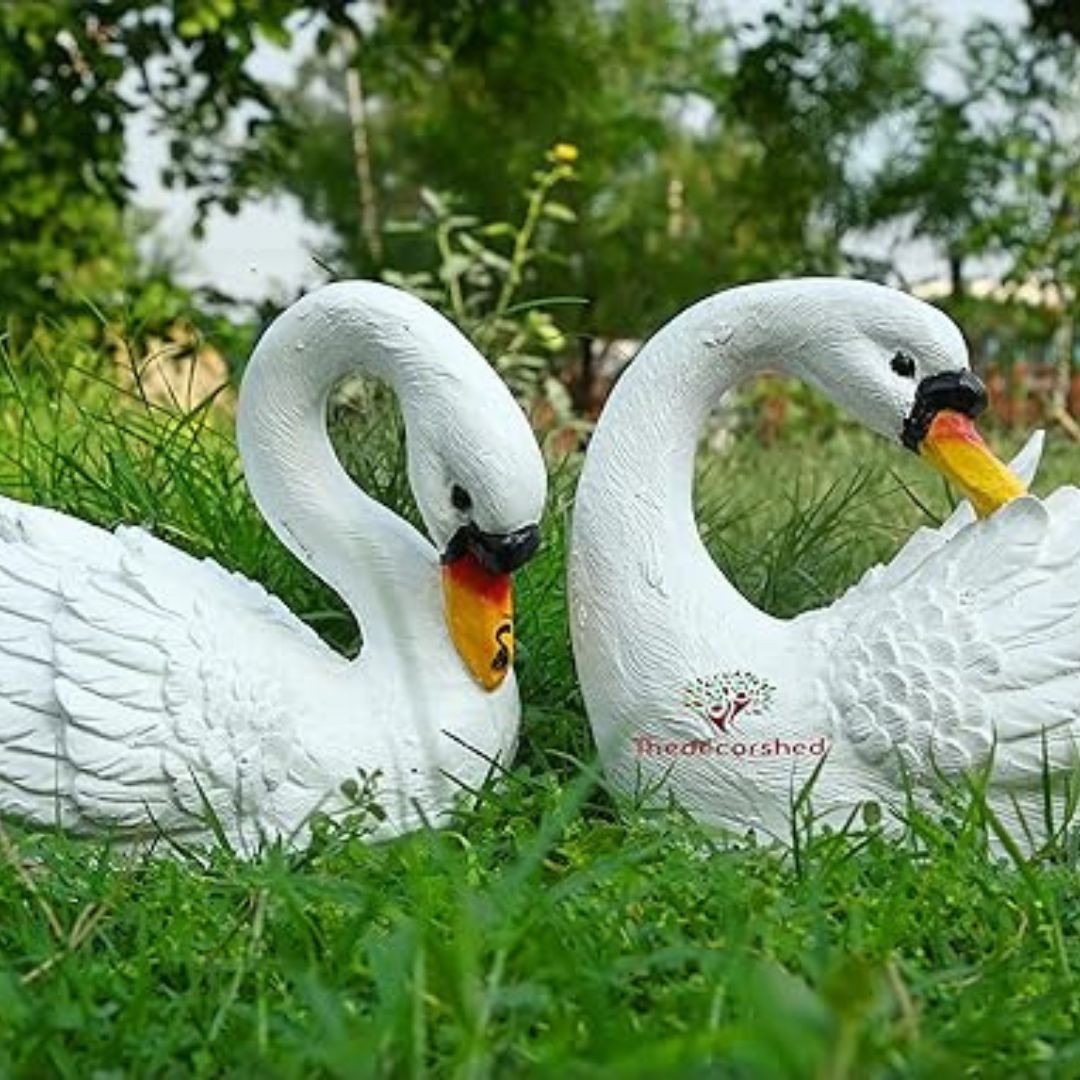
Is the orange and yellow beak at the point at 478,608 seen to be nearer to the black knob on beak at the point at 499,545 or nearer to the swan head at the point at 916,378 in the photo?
the black knob on beak at the point at 499,545

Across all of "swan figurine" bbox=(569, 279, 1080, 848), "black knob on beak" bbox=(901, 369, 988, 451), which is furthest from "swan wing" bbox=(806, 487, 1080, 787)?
"black knob on beak" bbox=(901, 369, 988, 451)

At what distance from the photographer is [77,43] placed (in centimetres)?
560

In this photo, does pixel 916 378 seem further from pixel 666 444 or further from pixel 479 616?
pixel 479 616

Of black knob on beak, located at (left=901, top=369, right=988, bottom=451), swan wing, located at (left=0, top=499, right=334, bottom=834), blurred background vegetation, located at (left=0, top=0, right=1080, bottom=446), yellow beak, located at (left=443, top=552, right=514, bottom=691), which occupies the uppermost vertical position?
blurred background vegetation, located at (left=0, top=0, right=1080, bottom=446)

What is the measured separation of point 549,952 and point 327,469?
41.7 inches

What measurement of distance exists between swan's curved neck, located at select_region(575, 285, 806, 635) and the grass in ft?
0.90

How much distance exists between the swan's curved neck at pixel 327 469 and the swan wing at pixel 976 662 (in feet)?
1.62

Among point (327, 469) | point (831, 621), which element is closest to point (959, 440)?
point (831, 621)

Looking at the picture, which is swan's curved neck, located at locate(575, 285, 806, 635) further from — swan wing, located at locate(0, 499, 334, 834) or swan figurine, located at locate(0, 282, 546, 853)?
swan wing, located at locate(0, 499, 334, 834)

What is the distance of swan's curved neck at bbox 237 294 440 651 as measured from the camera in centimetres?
232

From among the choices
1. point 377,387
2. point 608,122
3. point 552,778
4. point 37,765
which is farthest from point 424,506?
point 608,122

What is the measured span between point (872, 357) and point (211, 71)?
405 cm

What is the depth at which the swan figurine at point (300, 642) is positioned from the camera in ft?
6.97

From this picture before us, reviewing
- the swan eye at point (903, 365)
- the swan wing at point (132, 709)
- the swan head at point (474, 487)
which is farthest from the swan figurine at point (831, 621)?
the swan wing at point (132, 709)
